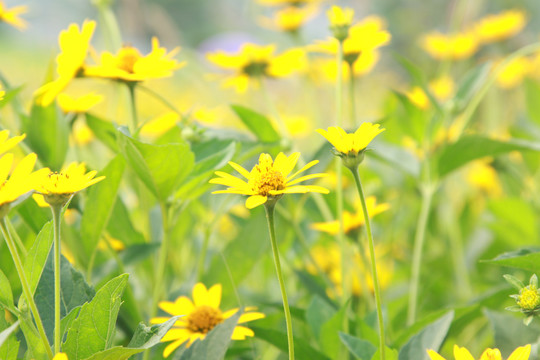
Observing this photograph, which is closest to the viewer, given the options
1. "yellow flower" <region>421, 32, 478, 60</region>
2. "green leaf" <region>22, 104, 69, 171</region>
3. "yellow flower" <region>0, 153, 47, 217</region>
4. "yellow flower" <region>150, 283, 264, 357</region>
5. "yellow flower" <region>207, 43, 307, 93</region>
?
"yellow flower" <region>0, 153, 47, 217</region>

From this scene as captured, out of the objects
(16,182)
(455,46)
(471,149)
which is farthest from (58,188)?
(455,46)

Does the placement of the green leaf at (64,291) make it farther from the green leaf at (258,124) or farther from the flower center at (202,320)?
the green leaf at (258,124)

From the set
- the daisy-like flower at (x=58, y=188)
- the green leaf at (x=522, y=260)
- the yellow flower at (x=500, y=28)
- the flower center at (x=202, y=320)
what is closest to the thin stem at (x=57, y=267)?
the daisy-like flower at (x=58, y=188)

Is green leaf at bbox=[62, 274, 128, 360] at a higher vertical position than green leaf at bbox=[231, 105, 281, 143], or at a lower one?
lower

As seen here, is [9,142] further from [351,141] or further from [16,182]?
[351,141]

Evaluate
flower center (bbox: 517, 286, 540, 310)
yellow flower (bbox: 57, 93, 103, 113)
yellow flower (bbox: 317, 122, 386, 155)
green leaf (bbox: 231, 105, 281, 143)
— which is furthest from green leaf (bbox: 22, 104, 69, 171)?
flower center (bbox: 517, 286, 540, 310)

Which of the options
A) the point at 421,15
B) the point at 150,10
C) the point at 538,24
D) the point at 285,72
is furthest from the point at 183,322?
the point at 538,24

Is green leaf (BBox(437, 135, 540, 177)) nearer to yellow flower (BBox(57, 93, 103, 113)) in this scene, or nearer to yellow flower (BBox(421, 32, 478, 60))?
yellow flower (BBox(57, 93, 103, 113))
